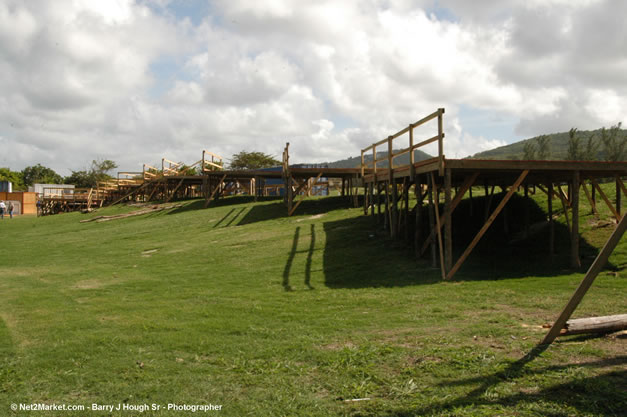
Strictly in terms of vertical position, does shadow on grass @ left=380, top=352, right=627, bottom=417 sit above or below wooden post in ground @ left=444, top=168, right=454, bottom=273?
below

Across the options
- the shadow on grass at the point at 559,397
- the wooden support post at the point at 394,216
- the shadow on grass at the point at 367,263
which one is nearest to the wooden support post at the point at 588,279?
the shadow on grass at the point at 559,397

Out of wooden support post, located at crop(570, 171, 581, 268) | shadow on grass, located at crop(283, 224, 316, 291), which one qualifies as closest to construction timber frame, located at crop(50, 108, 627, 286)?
wooden support post, located at crop(570, 171, 581, 268)

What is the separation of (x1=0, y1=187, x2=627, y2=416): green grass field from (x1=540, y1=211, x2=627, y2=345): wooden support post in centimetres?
20

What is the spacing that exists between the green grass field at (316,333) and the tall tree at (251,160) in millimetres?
56903

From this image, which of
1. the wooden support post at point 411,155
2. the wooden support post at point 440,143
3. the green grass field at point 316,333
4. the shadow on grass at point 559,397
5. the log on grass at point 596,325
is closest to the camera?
the shadow on grass at point 559,397

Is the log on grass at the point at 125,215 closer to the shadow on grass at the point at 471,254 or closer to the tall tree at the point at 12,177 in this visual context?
the shadow on grass at the point at 471,254

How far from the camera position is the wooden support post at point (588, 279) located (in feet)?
15.8

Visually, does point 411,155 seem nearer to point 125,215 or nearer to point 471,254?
point 471,254

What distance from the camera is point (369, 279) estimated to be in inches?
464

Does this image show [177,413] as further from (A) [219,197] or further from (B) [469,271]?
(A) [219,197]

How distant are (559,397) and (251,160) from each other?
7014cm

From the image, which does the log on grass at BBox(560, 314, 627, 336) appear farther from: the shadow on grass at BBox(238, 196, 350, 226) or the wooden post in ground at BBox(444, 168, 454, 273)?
the shadow on grass at BBox(238, 196, 350, 226)

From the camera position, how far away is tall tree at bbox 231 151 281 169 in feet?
237

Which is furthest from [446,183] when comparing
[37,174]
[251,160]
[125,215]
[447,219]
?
[37,174]
